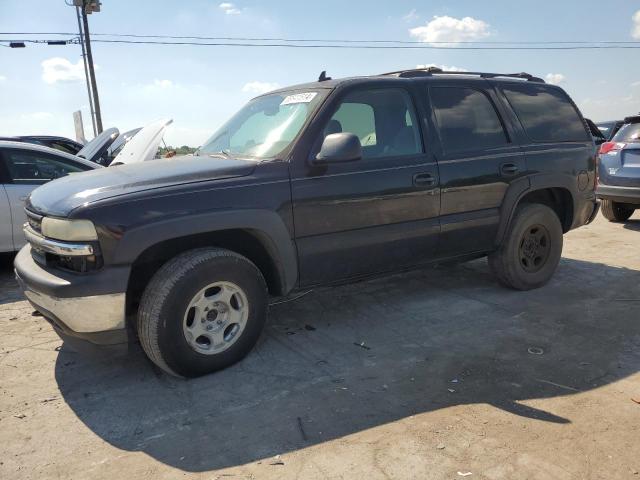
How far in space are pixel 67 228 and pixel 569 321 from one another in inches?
149

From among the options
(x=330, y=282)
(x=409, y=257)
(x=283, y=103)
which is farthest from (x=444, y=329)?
(x=283, y=103)

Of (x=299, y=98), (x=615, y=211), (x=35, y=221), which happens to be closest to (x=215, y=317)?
(x=35, y=221)

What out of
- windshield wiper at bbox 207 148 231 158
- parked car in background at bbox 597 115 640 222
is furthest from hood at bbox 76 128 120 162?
parked car in background at bbox 597 115 640 222

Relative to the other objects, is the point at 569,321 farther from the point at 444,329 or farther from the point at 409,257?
the point at 409,257

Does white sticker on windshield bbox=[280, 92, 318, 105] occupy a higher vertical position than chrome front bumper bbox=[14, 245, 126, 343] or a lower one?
higher

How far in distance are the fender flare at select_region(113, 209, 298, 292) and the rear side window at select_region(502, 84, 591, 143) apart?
8.90ft

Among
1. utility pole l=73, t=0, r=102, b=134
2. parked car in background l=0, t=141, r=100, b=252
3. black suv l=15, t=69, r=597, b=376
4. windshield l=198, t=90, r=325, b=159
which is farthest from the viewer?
utility pole l=73, t=0, r=102, b=134

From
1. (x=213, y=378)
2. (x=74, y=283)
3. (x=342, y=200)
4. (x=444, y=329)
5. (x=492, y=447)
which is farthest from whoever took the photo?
(x=444, y=329)

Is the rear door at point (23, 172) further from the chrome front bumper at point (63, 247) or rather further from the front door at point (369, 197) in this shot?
the front door at point (369, 197)

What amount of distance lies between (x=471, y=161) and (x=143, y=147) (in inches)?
135

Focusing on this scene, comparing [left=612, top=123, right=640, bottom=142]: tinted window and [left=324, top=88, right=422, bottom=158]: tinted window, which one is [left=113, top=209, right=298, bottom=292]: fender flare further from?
[left=612, top=123, right=640, bottom=142]: tinted window

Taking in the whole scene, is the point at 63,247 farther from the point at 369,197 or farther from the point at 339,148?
the point at 369,197

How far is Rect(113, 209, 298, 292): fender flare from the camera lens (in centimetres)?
300

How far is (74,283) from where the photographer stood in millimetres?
2955
